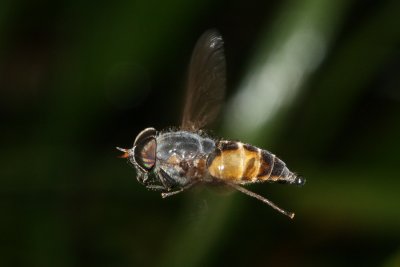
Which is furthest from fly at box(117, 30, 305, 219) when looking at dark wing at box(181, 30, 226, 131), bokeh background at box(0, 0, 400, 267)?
bokeh background at box(0, 0, 400, 267)

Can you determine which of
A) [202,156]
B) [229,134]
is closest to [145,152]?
[202,156]

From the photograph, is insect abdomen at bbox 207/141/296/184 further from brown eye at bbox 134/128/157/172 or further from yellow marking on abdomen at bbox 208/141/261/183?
brown eye at bbox 134/128/157/172

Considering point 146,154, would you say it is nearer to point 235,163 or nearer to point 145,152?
point 145,152

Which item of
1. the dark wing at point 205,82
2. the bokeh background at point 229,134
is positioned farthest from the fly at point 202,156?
the bokeh background at point 229,134

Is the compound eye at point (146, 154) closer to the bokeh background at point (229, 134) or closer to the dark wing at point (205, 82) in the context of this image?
the dark wing at point (205, 82)

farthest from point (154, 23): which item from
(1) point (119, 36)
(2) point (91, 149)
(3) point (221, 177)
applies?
(3) point (221, 177)

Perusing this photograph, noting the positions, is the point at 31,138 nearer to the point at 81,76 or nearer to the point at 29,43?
the point at 81,76

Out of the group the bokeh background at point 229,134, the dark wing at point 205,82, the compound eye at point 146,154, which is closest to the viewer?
the compound eye at point 146,154
